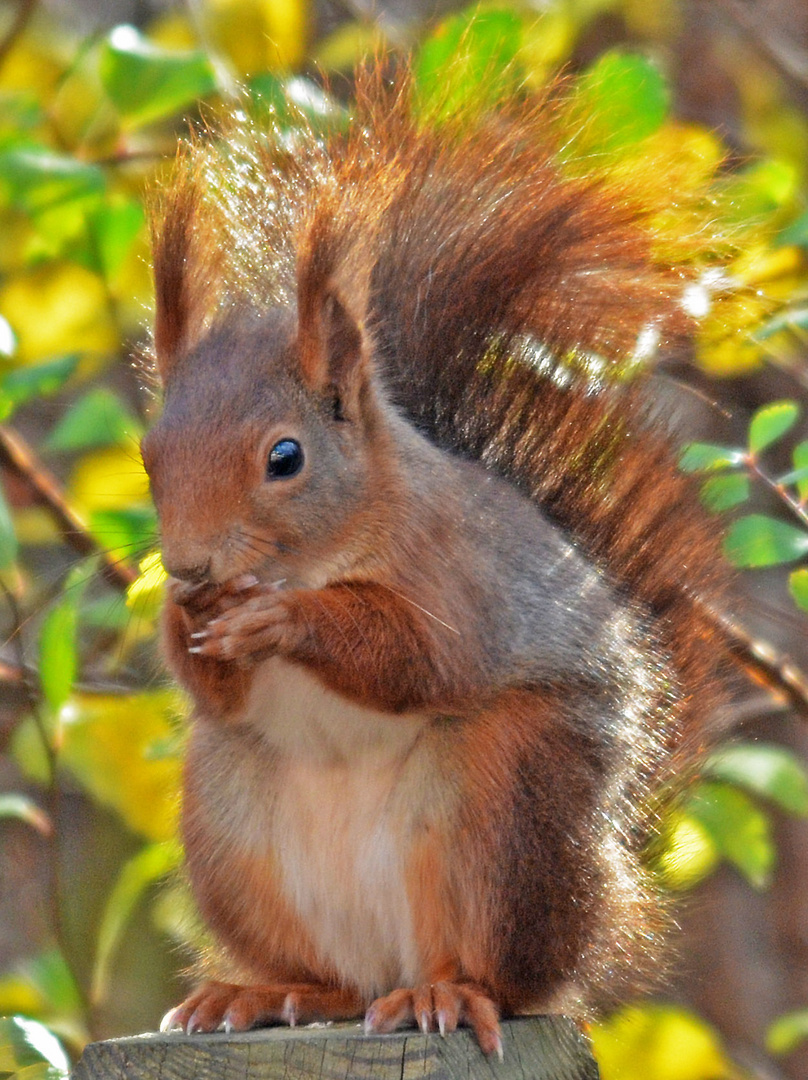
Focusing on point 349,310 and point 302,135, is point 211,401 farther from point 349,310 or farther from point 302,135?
point 302,135

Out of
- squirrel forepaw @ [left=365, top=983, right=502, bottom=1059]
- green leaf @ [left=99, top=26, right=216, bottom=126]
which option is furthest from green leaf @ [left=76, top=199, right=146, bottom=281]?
squirrel forepaw @ [left=365, top=983, right=502, bottom=1059]

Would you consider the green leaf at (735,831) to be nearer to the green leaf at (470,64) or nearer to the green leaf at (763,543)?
the green leaf at (763,543)

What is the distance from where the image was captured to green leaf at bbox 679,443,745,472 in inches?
65.3

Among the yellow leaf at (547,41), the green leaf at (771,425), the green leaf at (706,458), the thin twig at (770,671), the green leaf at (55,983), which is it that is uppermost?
the yellow leaf at (547,41)

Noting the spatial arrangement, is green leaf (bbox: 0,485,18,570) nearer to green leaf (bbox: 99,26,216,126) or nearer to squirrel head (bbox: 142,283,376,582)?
squirrel head (bbox: 142,283,376,582)

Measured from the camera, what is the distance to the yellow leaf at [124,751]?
2055 millimetres

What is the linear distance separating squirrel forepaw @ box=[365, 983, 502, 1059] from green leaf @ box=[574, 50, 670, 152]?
97cm

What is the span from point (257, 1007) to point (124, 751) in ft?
2.41

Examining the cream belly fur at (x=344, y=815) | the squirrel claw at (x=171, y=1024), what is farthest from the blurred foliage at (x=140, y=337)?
the cream belly fur at (x=344, y=815)

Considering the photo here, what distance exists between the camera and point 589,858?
1.41 metres

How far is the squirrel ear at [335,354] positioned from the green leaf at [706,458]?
427 millimetres

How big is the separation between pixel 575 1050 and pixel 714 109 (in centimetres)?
220

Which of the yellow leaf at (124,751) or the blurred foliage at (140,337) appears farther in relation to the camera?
the yellow leaf at (124,751)

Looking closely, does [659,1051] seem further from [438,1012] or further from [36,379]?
[36,379]
